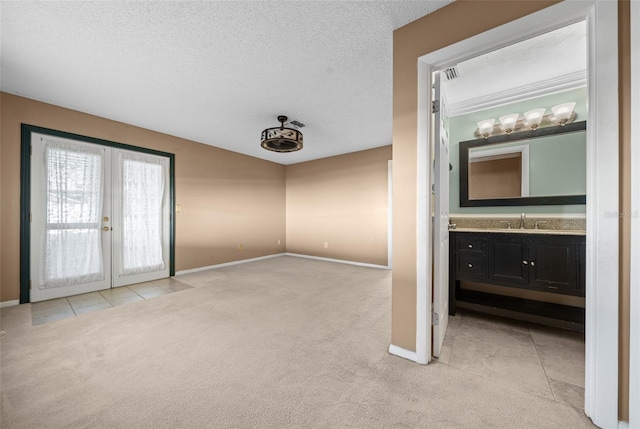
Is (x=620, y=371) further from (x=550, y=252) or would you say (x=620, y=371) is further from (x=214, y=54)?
(x=214, y=54)

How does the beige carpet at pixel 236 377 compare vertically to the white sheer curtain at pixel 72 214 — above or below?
below

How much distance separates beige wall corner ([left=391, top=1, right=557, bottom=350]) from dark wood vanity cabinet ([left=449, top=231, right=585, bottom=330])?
111 centimetres

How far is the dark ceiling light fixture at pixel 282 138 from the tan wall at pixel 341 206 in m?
2.28

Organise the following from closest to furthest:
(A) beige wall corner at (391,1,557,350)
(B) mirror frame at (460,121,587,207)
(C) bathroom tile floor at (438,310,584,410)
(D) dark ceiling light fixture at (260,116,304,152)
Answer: (C) bathroom tile floor at (438,310,584,410)
(A) beige wall corner at (391,1,557,350)
(B) mirror frame at (460,121,587,207)
(D) dark ceiling light fixture at (260,116,304,152)

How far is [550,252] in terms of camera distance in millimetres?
2178

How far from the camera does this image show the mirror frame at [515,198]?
2.57 meters

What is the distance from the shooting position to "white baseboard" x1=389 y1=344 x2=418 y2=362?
1.80m

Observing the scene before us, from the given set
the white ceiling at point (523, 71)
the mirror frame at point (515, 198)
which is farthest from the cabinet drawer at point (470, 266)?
the white ceiling at point (523, 71)

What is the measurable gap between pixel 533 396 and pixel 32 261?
5191 mm

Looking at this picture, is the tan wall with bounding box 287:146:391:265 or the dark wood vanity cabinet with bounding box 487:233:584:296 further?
the tan wall with bounding box 287:146:391:265

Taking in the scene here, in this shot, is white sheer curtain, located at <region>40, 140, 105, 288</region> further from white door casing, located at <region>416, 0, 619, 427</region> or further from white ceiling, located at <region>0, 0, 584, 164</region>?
white door casing, located at <region>416, 0, 619, 427</region>

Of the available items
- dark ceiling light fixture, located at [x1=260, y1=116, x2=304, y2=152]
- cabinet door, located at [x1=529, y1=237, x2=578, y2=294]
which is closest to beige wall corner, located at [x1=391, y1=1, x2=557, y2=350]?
cabinet door, located at [x1=529, y1=237, x2=578, y2=294]

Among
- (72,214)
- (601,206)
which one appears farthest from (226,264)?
(601,206)

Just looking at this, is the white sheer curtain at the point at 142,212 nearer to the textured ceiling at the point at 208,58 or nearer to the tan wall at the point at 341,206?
the textured ceiling at the point at 208,58
